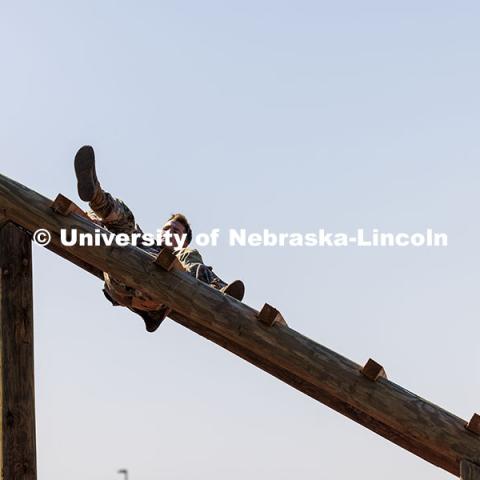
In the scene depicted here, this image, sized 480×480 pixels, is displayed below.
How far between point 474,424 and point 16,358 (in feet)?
9.53

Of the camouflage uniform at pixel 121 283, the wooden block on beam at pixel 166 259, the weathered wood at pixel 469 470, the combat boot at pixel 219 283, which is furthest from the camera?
the camouflage uniform at pixel 121 283

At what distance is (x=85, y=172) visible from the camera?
321 inches

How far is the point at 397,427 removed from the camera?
729 centimetres

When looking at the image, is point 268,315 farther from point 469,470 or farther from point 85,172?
point 85,172

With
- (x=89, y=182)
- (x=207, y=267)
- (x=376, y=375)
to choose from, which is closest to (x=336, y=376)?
(x=376, y=375)

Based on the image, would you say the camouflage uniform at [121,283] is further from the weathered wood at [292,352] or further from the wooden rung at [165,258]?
the wooden rung at [165,258]

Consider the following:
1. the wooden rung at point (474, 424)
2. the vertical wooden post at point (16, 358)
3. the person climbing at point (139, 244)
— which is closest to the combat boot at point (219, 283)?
the person climbing at point (139, 244)

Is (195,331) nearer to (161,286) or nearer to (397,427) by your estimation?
(161,286)

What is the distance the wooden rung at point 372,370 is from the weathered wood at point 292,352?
4 cm

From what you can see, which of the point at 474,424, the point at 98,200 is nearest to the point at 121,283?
the point at 98,200

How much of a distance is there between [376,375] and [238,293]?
48.5 inches

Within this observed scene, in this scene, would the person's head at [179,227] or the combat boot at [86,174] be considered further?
the person's head at [179,227]

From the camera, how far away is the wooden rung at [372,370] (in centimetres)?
728

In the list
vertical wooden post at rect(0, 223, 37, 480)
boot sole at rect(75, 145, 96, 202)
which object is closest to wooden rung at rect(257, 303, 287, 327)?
vertical wooden post at rect(0, 223, 37, 480)
